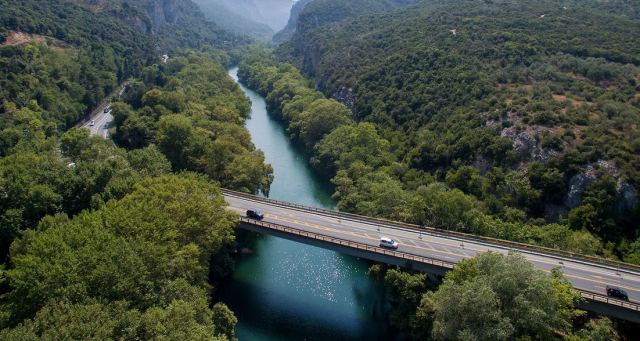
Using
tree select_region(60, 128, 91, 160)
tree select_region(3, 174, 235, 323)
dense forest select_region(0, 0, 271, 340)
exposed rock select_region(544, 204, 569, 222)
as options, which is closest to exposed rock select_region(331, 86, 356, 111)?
dense forest select_region(0, 0, 271, 340)

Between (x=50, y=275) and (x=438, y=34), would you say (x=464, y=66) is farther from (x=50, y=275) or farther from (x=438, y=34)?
(x=50, y=275)

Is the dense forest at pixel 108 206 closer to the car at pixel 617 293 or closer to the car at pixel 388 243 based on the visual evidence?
the car at pixel 388 243

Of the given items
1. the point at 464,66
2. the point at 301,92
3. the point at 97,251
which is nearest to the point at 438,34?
the point at 464,66

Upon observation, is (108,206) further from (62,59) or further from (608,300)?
(62,59)

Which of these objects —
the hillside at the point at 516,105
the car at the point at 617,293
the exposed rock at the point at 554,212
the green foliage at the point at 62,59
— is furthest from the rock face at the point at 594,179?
the green foliage at the point at 62,59

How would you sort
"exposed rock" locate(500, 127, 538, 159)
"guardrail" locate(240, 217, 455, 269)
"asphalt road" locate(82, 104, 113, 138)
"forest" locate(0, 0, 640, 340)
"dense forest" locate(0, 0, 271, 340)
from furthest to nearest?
1. "asphalt road" locate(82, 104, 113, 138)
2. "exposed rock" locate(500, 127, 538, 159)
3. "guardrail" locate(240, 217, 455, 269)
4. "forest" locate(0, 0, 640, 340)
5. "dense forest" locate(0, 0, 271, 340)

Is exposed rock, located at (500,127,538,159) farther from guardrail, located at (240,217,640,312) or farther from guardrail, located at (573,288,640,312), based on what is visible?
guardrail, located at (573,288,640,312)
